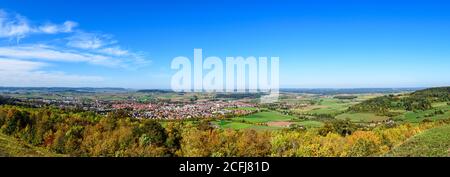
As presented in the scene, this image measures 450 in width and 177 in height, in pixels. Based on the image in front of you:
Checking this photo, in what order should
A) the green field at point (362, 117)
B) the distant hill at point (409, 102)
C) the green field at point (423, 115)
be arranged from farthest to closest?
the distant hill at point (409, 102), the green field at point (362, 117), the green field at point (423, 115)

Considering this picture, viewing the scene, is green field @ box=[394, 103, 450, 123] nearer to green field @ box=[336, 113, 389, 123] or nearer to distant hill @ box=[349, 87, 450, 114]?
green field @ box=[336, 113, 389, 123]

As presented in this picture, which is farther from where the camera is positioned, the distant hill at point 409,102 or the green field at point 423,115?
the distant hill at point 409,102

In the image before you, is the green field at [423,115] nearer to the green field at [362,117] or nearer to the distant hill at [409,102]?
the green field at [362,117]

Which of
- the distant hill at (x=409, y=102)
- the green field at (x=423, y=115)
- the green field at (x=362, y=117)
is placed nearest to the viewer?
the green field at (x=423, y=115)

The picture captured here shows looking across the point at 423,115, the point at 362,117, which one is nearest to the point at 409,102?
the point at 362,117

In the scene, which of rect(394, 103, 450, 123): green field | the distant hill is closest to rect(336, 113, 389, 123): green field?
the distant hill

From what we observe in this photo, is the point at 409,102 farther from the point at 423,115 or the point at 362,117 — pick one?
the point at 423,115

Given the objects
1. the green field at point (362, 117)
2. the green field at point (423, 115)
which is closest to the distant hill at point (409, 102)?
the green field at point (362, 117)

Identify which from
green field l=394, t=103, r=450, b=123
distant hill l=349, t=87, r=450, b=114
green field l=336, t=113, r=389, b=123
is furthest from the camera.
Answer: distant hill l=349, t=87, r=450, b=114
